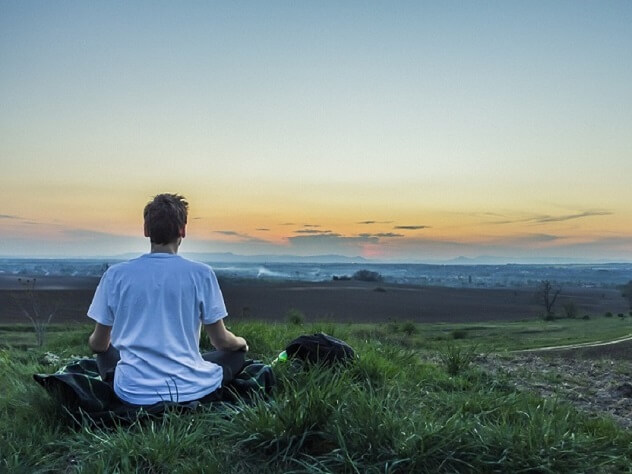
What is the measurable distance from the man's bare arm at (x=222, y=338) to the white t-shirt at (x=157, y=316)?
7 cm

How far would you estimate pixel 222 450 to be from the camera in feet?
11.4

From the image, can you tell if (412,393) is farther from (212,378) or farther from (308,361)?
(212,378)

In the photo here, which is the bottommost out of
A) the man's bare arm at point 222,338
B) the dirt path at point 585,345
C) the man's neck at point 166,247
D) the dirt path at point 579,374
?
the dirt path at point 585,345

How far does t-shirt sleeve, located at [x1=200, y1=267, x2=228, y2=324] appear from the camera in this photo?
3959 millimetres

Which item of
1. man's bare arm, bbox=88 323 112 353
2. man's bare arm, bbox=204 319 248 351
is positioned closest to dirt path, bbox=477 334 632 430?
man's bare arm, bbox=204 319 248 351

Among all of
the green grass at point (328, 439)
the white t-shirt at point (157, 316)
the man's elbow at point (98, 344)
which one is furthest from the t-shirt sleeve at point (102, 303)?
the green grass at point (328, 439)

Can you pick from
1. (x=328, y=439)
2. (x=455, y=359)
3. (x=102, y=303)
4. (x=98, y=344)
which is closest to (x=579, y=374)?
(x=455, y=359)

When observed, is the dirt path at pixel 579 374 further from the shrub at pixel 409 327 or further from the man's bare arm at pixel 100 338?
the man's bare arm at pixel 100 338

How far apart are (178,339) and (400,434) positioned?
1.48 metres

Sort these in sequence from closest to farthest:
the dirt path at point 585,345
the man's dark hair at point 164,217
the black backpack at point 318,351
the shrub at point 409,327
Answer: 1. the man's dark hair at point 164,217
2. the black backpack at point 318,351
3. the dirt path at point 585,345
4. the shrub at point 409,327

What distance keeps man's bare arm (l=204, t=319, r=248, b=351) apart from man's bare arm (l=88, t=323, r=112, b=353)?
2.04 ft

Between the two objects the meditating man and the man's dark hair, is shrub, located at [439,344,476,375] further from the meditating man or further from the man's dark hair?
the man's dark hair

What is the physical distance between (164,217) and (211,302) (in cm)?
58

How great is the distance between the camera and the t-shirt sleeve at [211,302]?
3.96 metres
